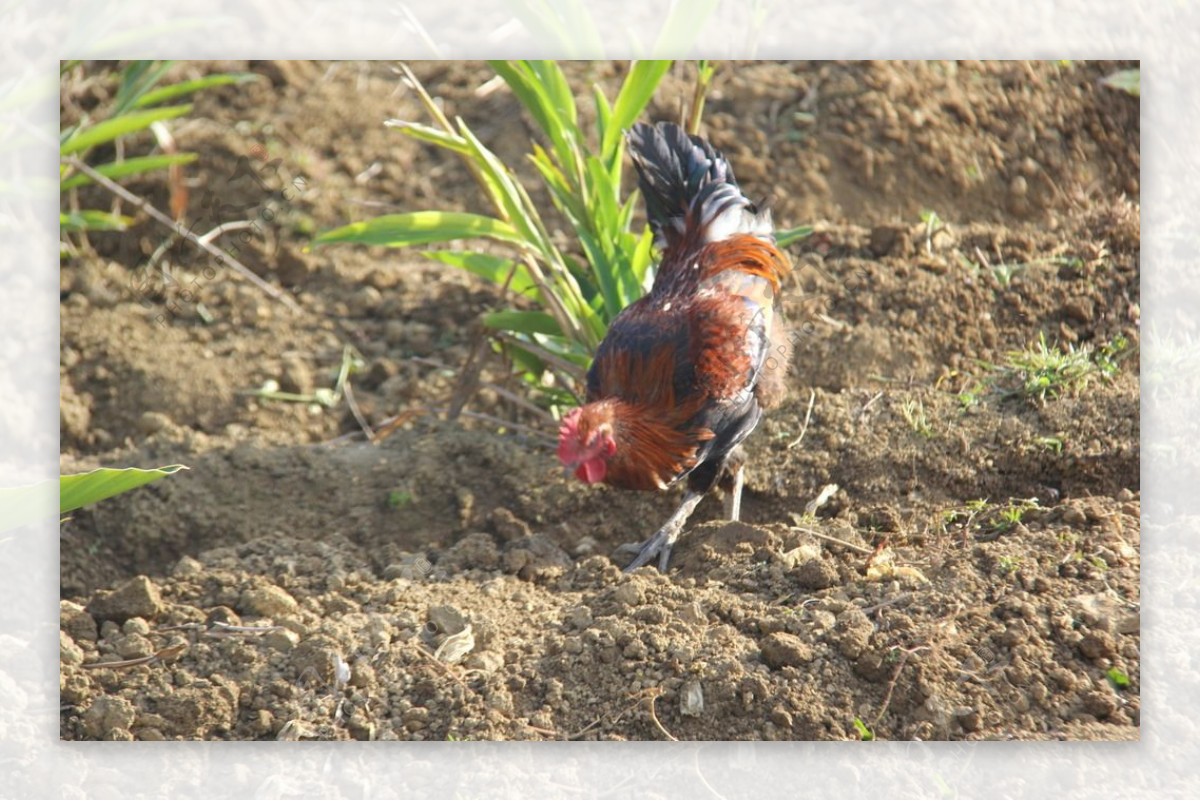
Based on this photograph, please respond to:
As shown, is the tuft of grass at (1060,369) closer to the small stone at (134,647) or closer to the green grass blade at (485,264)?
the green grass blade at (485,264)

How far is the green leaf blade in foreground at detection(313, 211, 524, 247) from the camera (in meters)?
3.04

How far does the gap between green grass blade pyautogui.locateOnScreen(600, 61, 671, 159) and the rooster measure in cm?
4

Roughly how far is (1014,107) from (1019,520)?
55.3 inches

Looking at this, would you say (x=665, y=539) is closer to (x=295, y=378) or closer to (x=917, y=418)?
(x=917, y=418)

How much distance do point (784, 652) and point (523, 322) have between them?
117 centimetres

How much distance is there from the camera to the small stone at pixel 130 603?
2795mm

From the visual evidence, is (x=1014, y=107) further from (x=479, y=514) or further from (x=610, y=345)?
(x=479, y=514)

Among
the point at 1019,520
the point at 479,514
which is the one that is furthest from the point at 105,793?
the point at 1019,520

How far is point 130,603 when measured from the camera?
280cm

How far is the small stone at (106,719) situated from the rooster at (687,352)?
41.5 inches

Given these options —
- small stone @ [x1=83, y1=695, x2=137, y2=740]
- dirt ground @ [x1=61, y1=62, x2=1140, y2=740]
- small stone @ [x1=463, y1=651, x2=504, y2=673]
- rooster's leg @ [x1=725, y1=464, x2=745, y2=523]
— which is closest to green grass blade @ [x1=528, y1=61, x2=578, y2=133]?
dirt ground @ [x1=61, y1=62, x2=1140, y2=740]

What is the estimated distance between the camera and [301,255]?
396 cm

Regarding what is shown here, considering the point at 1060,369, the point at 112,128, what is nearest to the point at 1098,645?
the point at 1060,369

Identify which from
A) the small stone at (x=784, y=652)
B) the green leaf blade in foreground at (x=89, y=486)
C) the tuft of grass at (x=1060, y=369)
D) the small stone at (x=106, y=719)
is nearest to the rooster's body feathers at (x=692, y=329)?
the small stone at (x=784, y=652)
